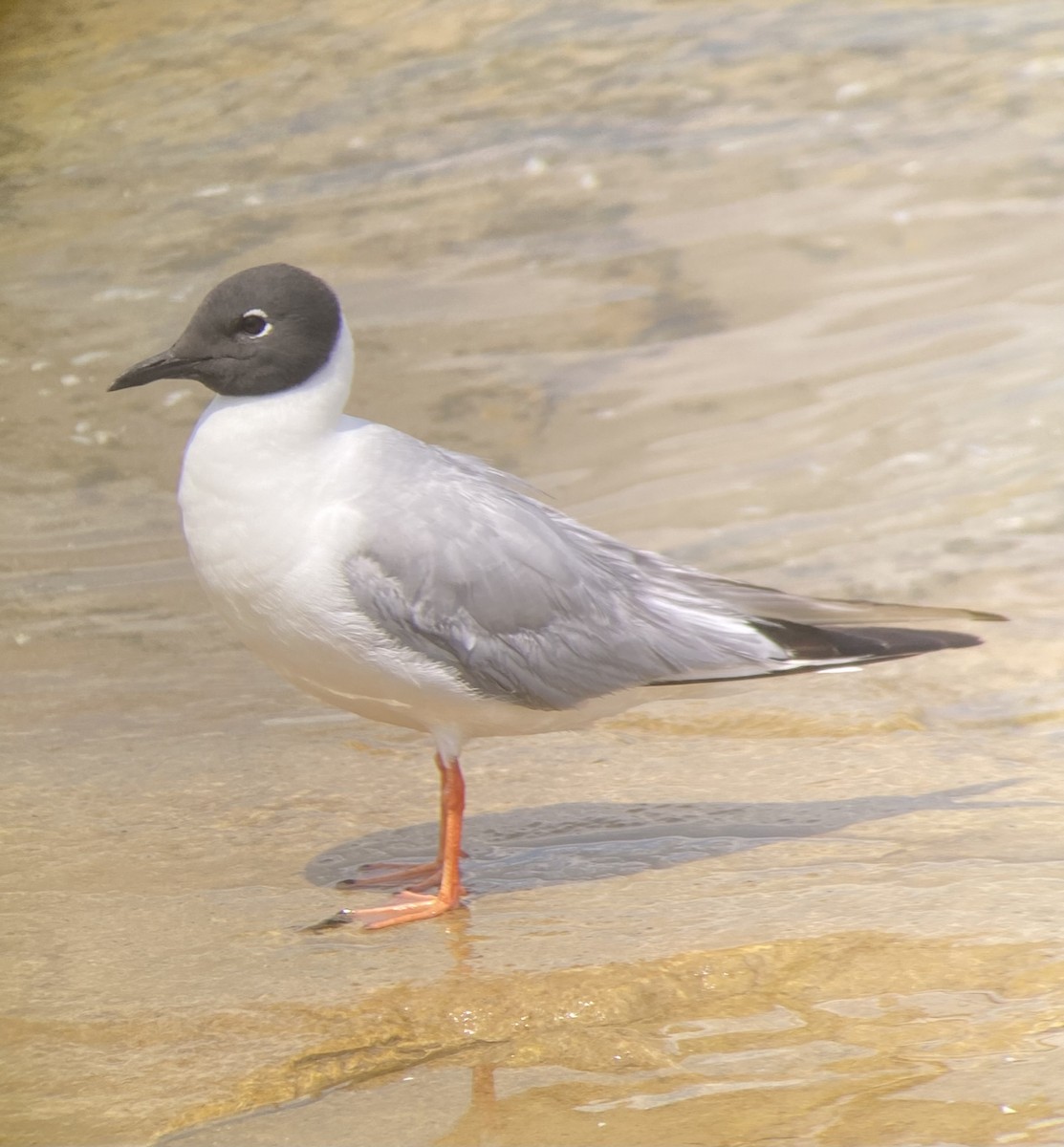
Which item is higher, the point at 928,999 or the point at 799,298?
the point at 928,999

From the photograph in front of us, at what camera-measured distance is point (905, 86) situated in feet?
32.9

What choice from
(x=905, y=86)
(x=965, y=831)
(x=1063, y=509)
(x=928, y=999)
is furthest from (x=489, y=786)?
(x=905, y=86)

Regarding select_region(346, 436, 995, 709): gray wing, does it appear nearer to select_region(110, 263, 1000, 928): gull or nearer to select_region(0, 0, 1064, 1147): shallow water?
select_region(110, 263, 1000, 928): gull

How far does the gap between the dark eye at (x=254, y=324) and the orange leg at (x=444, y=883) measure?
1.06 meters

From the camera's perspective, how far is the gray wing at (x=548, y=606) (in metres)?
3.78

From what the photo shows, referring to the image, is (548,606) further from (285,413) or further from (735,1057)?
(735,1057)

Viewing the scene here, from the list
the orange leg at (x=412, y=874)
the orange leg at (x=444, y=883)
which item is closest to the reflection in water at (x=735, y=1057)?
the orange leg at (x=444, y=883)

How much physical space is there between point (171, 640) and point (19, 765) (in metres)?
1.45

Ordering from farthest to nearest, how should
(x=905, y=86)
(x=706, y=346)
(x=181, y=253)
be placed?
(x=905, y=86)
(x=181, y=253)
(x=706, y=346)

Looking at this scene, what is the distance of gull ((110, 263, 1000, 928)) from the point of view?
372 centimetres

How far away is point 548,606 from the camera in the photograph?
13.0 feet

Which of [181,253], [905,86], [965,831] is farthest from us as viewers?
[905,86]

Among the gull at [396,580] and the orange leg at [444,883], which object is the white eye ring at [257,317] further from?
the orange leg at [444,883]

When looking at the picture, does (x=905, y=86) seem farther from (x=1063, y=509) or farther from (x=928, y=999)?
(x=928, y=999)
